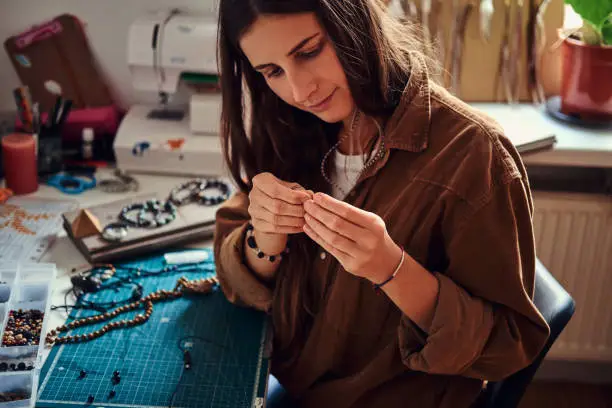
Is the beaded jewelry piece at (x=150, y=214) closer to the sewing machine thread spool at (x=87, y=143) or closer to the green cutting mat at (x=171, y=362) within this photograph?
the green cutting mat at (x=171, y=362)

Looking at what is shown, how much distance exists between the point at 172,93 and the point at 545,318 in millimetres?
1162

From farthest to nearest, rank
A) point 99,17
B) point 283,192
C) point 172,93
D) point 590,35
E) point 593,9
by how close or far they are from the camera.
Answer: point 99,17 < point 172,93 < point 590,35 < point 593,9 < point 283,192

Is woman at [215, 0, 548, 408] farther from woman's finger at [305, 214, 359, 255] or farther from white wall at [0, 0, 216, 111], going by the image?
white wall at [0, 0, 216, 111]

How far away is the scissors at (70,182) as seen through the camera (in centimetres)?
183

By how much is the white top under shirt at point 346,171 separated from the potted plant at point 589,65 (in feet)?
2.55

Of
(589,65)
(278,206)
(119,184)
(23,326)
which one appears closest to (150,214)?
(119,184)

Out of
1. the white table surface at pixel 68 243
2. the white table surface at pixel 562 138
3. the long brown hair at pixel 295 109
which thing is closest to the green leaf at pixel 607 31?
the white table surface at pixel 562 138

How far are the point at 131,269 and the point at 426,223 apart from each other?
0.68 metres

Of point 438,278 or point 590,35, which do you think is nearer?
point 438,278

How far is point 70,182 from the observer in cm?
186

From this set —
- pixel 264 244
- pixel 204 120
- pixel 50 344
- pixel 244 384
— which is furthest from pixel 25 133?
pixel 244 384

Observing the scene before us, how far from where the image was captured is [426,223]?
3.91ft

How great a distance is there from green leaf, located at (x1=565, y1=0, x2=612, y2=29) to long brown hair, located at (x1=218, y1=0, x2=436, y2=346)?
23.0 inches

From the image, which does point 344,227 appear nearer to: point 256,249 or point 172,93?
point 256,249
